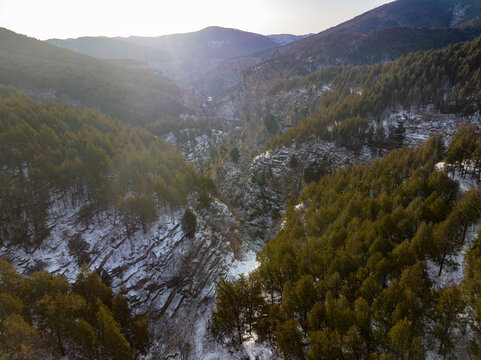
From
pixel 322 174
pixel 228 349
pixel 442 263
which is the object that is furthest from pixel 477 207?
pixel 322 174

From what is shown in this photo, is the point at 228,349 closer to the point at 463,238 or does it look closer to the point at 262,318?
the point at 262,318

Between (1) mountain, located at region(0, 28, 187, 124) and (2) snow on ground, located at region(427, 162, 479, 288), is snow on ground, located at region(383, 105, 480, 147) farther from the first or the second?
(1) mountain, located at region(0, 28, 187, 124)

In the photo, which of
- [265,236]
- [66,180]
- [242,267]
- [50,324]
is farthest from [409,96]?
[50,324]

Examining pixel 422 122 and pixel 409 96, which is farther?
pixel 409 96

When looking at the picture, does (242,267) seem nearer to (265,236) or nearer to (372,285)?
(265,236)

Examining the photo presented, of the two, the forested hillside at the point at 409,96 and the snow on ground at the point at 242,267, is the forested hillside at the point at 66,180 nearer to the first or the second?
the snow on ground at the point at 242,267

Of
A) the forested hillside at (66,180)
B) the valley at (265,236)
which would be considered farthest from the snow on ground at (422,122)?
the forested hillside at (66,180)

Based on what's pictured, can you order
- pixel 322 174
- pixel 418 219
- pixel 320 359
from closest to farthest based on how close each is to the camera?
pixel 320 359, pixel 418 219, pixel 322 174
